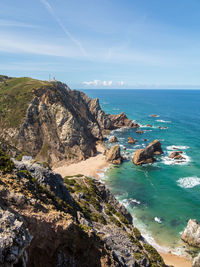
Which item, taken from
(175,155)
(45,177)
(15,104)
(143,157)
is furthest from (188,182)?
(15,104)

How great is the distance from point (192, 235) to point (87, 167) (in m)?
39.7

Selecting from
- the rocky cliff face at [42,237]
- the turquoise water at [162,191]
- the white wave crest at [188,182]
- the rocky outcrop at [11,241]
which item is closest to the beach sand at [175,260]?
the turquoise water at [162,191]

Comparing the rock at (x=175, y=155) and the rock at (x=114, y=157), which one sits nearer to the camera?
the rock at (x=114, y=157)

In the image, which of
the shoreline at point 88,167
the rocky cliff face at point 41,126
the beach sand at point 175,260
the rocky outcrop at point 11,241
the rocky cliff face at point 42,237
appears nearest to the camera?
the rocky outcrop at point 11,241

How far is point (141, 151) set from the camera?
234 ft

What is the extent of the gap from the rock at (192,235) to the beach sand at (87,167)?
30.8 m

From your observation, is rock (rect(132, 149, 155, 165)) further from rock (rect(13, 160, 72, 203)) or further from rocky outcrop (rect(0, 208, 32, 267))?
rocky outcrop (rect(0, 208, 32, 267))

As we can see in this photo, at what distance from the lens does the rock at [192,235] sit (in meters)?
34.9

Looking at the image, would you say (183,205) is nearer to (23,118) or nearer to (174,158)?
(174,158)

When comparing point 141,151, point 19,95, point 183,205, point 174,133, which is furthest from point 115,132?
point 183,205

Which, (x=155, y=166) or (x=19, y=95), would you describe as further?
(x=19, y=95)

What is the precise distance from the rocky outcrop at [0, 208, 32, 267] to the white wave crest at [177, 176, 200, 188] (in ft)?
183

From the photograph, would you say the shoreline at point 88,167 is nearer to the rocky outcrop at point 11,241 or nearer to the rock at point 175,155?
the rock at point 175,155

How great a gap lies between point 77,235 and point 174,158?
69.2 m
